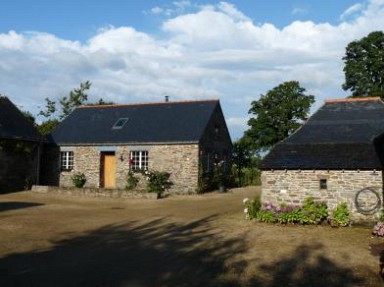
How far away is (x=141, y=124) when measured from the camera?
26.6m

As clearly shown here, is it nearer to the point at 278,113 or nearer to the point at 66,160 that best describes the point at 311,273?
the point at 66,160

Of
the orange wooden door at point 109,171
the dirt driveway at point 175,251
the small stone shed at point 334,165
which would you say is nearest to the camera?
the dirt driveway at point 175,251

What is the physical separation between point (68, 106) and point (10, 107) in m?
16.9

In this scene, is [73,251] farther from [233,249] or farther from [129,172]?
[129,172]

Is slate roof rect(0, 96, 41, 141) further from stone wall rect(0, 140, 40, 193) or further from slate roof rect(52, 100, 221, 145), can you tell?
slate roof rect(52, 100, 221, 145)

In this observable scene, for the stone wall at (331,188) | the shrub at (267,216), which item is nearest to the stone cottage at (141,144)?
the stone wall at (331,188)

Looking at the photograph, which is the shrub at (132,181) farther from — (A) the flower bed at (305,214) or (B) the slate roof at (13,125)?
(A) the flower bed at (305,214)


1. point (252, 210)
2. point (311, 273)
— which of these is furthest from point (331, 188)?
point (311, 273)

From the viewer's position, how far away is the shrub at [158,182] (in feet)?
76.9

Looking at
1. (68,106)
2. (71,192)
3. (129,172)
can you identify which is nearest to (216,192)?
(129,172)

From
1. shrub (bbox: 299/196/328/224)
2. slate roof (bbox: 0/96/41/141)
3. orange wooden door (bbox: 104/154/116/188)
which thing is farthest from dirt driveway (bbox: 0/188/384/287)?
orange wooden door (bbox: 104/154/116/188)

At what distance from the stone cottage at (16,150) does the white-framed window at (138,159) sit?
5.60 m

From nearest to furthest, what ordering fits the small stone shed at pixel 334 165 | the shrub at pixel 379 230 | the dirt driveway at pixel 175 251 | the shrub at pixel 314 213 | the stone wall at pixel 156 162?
the dirt driveway at pixel 175 251, the shrub at pixel 379 230, the small stone shed at pixel 334 165, the shrub at pixel 314 213, the stone wall at pixel 156 162

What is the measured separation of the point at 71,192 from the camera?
75.7ft
